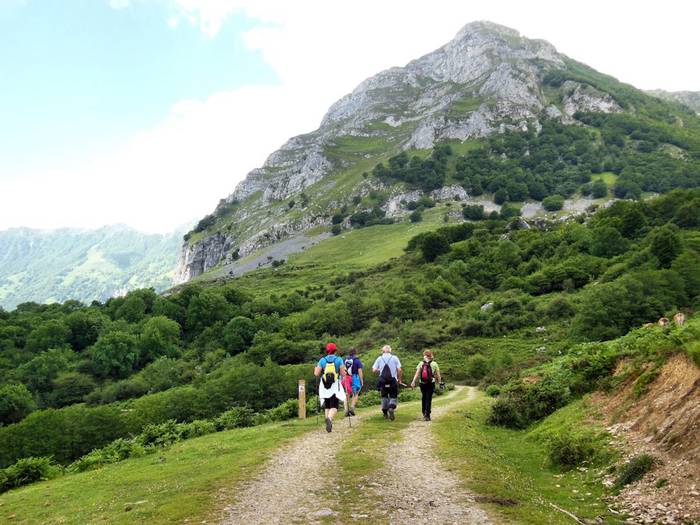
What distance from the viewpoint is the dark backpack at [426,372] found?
773 inches

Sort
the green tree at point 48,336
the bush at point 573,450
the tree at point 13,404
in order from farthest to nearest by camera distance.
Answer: the green tree at point 48,336
the tree at point 13,404
the bush at point 573,450

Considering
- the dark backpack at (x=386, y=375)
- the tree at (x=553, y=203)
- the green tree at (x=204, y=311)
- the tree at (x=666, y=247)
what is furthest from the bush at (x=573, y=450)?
the tree at (x=553, y=203)

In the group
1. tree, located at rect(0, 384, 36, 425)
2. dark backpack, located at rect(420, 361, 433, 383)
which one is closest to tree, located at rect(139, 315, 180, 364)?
tree, located at rect(0, 384, 36, 425)

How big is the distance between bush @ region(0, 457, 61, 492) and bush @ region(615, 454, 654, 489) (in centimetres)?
1886

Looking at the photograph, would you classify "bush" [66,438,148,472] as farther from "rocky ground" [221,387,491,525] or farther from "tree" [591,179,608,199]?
"tree" [591,179,608,199]

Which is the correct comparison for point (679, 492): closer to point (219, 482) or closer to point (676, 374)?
point (676, 374)

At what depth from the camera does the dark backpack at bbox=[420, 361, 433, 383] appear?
19625 mm

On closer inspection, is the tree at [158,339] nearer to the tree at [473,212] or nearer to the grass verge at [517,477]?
the grass verge at [517,477]

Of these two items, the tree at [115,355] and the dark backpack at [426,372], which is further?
the tree at [115,355]

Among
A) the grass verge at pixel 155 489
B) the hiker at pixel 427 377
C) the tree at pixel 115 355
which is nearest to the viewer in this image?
the grass verge at pixel 155 489

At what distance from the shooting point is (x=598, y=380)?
18594 millimetres

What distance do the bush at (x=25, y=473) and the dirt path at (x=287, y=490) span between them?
9.92 m

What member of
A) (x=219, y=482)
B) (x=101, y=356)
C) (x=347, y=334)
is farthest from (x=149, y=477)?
(x=101, y=356)

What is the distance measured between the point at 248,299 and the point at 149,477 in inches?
4117
